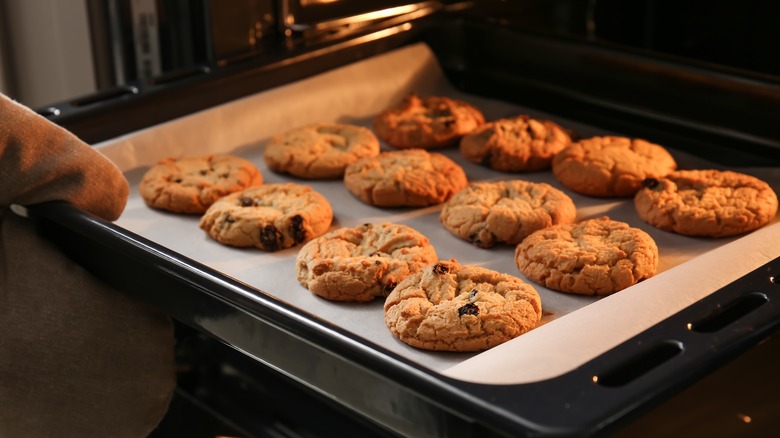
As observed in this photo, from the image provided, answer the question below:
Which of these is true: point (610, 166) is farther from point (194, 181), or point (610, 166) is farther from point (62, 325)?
point (62, 325)

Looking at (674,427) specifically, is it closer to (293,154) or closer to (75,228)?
(75,228)

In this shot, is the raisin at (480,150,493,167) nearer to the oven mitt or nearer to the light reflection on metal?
the light reflection on metal

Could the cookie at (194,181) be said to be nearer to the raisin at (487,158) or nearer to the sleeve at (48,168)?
the sleeve at (48,168)

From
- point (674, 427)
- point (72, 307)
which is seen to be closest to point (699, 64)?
point (674, 427)

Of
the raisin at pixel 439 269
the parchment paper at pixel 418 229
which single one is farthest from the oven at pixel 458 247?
the raisin at pixel 439 269

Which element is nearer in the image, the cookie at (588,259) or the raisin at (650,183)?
the cookie at (588,259)

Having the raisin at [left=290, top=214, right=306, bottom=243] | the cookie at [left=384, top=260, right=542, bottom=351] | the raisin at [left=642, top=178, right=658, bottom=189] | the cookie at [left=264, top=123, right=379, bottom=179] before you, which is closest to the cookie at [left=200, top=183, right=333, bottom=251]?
the raisin at [left=290, top=214, right=306, bottom=243]
